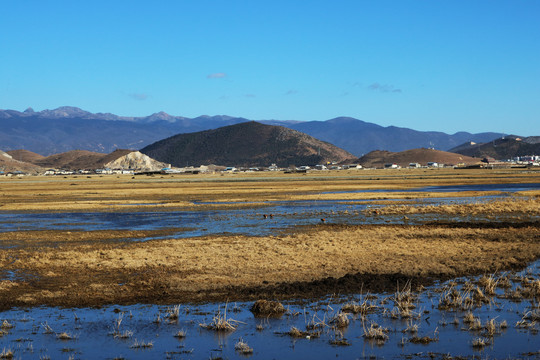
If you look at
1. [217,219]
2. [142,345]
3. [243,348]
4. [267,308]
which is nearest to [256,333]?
[243,348]

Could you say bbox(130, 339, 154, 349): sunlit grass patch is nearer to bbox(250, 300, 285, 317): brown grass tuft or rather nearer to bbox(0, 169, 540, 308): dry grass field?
bbox(250, 300, 285, 317): brown grass tuft

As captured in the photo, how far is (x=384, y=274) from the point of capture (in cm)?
2189

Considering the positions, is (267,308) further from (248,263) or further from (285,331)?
(248,263)

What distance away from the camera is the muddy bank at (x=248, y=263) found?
65.3ft

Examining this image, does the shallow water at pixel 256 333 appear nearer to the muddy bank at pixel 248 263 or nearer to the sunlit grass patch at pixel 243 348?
the sunlit grass patch at pixel 243 348

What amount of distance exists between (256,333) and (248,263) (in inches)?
356

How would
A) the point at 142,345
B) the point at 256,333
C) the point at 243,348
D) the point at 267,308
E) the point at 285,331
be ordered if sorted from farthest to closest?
1. the point at 267,308
2. the point at 285,331
3. the point at 256,333
4. the point at 142,345
5. the point at 243,348

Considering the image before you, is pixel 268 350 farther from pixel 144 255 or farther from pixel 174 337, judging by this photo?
pixel 144 255

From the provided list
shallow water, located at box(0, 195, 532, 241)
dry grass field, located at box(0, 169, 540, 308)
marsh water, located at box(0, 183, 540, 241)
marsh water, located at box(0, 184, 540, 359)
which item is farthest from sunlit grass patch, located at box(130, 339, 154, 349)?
marsh water, located at box(0, 183, 540, 241)

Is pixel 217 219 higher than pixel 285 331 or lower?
Answer: higher

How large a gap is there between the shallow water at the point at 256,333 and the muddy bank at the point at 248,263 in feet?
5.00

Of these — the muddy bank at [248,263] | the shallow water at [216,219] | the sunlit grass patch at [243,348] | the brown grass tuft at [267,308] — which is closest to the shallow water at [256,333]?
the sunlit grass patch at [243,348]

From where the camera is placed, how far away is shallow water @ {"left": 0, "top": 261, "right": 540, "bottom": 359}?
45.8 feet

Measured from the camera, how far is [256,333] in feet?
50.8
